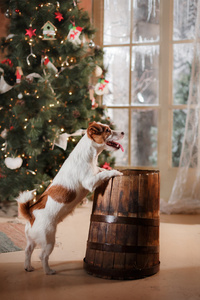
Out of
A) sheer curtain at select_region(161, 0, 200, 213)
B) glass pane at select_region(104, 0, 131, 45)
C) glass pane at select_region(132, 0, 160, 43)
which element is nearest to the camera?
sheer curtain at select_region(161, 0, 200, 213)

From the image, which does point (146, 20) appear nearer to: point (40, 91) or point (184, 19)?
point (184, 19)

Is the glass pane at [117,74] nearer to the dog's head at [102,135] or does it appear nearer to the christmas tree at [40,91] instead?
the christmas tree at [40,91]

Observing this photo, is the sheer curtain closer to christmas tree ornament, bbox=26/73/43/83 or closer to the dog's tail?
christmas tree ornament, bbox=26/73/43/83

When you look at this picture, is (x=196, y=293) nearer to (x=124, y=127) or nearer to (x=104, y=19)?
(x=124, y=127)

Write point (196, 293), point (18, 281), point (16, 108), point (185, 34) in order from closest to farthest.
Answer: point (196, 293), point (18, 281), point (16, 108), point (185, 34)

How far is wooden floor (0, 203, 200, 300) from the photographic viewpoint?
1.66 m

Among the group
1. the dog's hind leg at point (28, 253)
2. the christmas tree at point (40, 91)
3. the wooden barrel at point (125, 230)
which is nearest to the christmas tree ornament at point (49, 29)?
the christmas tree at point (40, 91)

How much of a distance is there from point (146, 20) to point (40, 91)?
1607 mm

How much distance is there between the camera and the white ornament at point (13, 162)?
3326 millimetres

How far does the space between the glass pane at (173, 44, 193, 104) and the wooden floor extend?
1.91m

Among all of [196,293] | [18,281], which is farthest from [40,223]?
[196,293]

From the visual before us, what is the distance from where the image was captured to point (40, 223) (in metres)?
1.90

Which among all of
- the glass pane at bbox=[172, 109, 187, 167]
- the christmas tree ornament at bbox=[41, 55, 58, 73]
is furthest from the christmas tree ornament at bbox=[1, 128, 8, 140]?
the glass pane at bbox=[172, 109, 187, 167]

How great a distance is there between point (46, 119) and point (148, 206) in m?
→ 1.66
